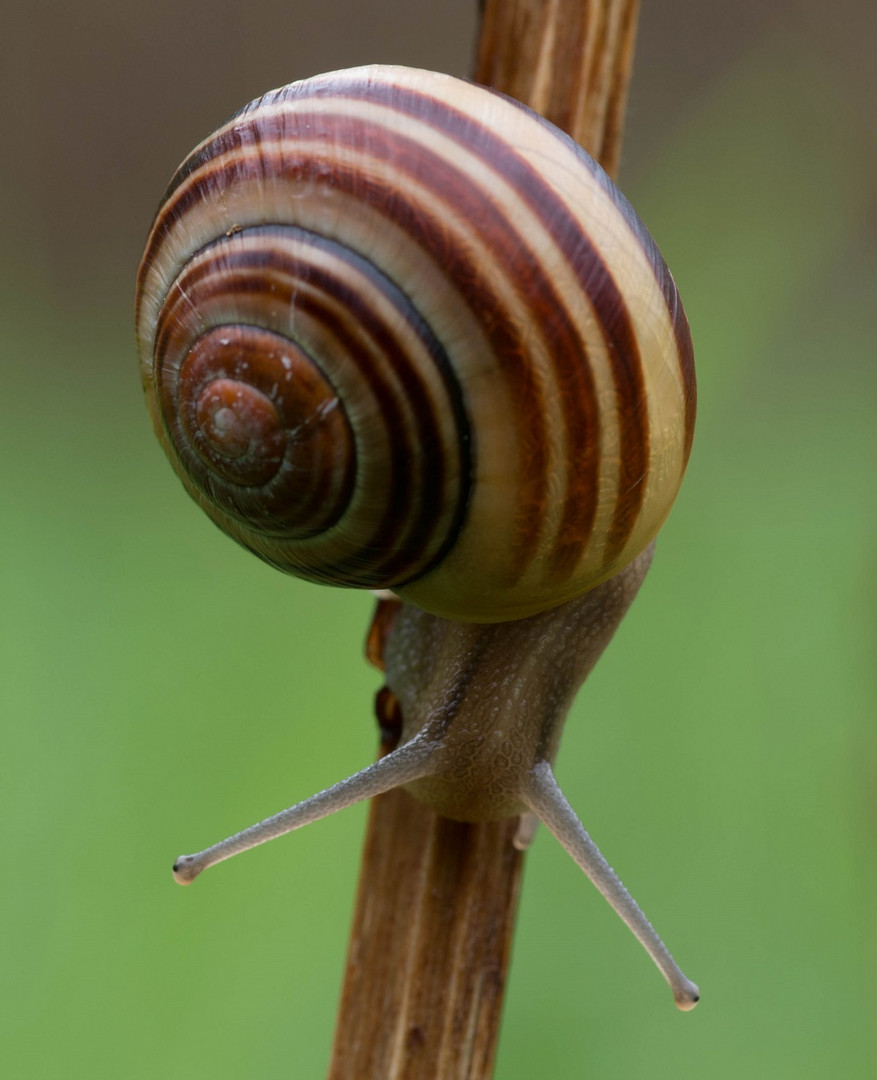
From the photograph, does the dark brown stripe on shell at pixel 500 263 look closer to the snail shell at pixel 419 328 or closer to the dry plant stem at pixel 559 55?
the snail shell at pixel 419 328

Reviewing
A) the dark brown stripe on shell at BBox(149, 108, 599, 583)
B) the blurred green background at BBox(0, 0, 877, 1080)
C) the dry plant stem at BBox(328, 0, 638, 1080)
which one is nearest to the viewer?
the dark brown stripe on shell at BBox(149, 108, 599, 583)

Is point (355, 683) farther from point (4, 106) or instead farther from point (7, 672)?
point (4, 106)

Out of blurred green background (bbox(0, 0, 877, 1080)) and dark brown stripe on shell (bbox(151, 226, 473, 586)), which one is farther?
blurred green background (bbox(0, 0, 877, 1080))

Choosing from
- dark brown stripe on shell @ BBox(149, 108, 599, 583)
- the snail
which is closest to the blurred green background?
the snail

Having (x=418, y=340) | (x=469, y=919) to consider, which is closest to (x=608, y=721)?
(x=469, y=919)

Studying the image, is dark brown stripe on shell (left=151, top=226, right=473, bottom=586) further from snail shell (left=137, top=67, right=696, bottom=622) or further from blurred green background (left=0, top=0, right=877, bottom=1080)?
blurred green background (left=0, top=0, right=877, bottom=1080)

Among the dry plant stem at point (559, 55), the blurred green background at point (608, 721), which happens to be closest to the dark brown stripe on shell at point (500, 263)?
the dry plant stem at point (559, 55)
